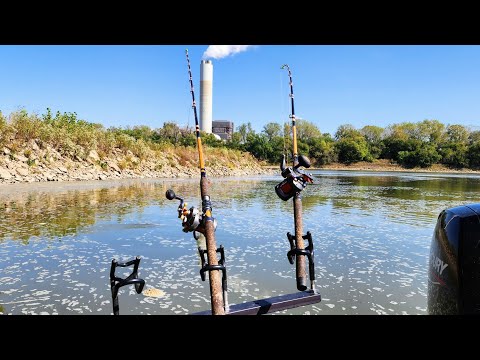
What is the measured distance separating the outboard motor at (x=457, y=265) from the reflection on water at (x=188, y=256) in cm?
172

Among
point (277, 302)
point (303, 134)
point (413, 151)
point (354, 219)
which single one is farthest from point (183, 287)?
point (303, 134)

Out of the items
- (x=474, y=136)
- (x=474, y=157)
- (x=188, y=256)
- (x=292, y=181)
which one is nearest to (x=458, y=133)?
(x=474, y=136)

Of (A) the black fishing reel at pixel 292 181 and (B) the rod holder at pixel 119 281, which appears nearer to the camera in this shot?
(B) the rod holder at pixel 119 281

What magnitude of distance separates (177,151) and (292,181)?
31.5m

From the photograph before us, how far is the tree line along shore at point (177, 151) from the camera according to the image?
1952 cm

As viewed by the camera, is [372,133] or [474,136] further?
[372,133]

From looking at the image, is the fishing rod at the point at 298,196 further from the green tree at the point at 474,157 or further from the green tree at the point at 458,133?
the green tree at the point at 458,133

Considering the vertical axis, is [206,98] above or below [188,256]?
above

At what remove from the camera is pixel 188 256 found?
19.8 ft

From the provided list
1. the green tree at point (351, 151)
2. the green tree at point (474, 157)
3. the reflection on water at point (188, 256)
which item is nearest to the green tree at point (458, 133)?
the green tree at point (474, 157)

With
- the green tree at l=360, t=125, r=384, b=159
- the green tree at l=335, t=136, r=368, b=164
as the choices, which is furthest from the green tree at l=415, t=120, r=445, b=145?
the green tree at l=335, t=136, r=368, b=164

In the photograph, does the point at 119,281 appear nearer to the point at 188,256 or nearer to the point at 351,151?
the point at 188,256
